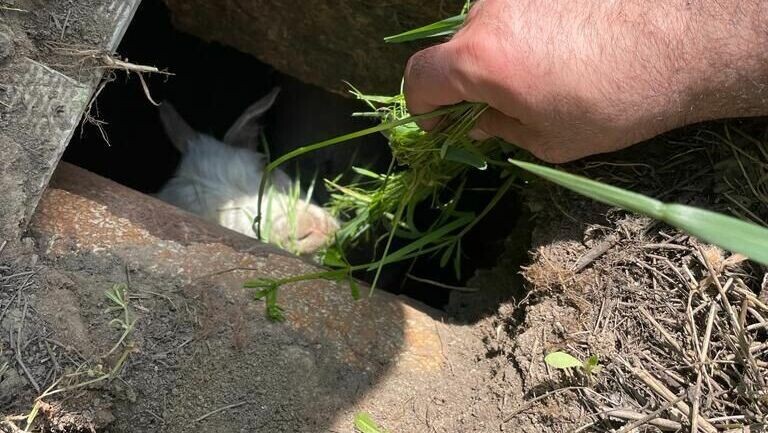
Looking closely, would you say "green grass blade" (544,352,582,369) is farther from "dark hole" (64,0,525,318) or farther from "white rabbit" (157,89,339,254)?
"white rabbit" (157,89,339,254)

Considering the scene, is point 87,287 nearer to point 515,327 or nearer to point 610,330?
point 515,327

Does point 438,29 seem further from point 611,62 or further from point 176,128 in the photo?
Result: point 176,128

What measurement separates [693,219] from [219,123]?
2.62 meters

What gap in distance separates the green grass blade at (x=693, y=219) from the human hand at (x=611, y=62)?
636 millimetres

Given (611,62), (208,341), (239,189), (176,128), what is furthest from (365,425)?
(176,128)

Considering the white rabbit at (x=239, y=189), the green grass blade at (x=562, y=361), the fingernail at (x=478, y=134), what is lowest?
the white rabbit at (x=239, y=189)

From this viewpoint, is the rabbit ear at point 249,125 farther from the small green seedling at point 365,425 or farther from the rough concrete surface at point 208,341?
the small green seedling at point 365,425

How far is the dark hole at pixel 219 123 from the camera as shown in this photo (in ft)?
7.39

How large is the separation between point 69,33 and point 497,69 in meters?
0.88

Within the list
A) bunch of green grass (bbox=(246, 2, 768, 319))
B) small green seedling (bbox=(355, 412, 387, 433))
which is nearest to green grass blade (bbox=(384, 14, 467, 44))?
bunch of green grass (bbox=(246, 2, 768, 319))

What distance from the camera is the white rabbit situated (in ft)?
8.65

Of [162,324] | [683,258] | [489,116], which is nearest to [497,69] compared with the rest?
[489,116]

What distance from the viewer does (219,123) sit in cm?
305

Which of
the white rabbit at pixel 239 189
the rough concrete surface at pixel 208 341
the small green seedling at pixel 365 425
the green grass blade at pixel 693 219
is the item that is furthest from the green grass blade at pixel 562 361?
the white rabbit at pixel 239 189
